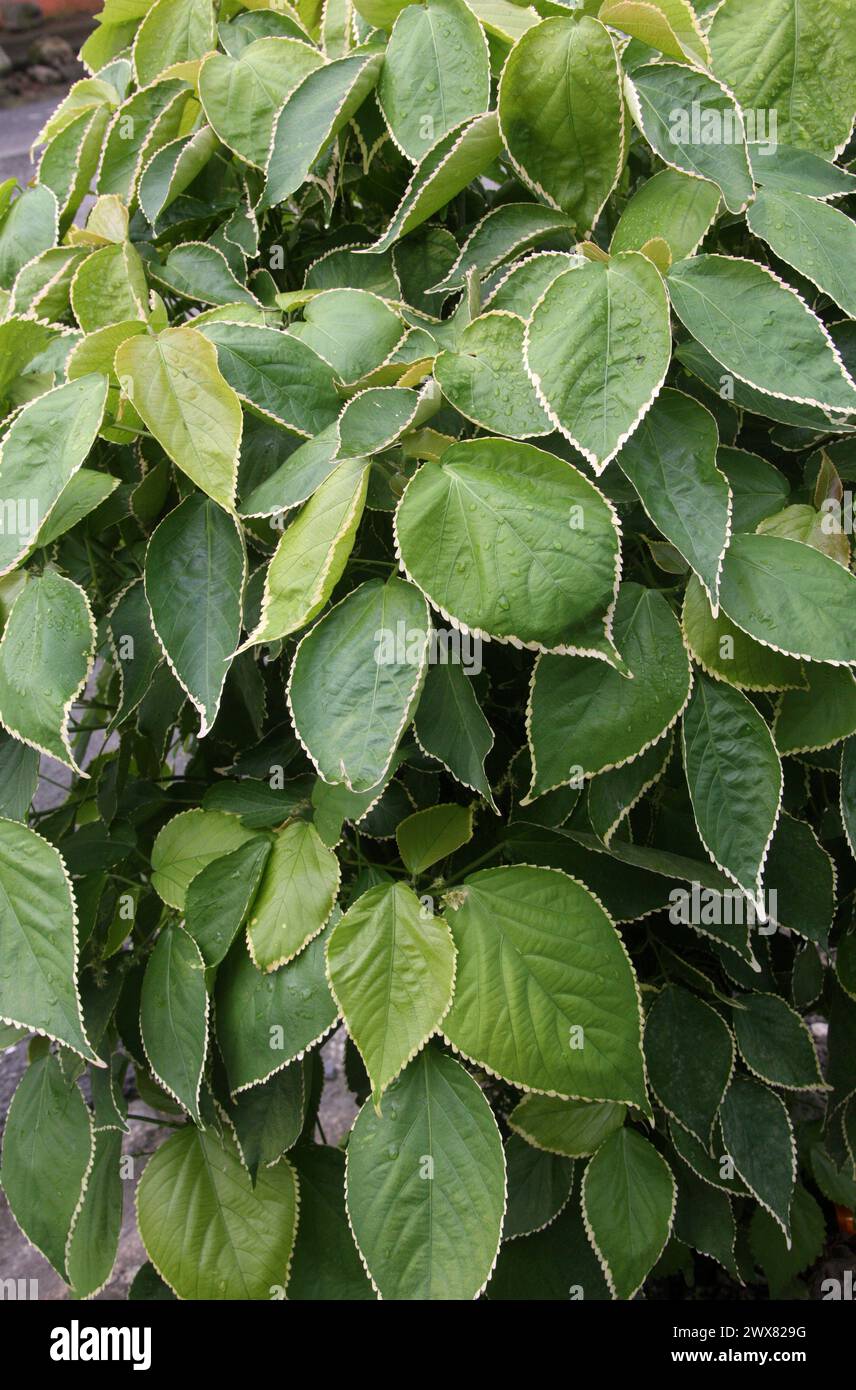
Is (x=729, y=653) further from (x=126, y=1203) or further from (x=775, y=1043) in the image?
(x=126, y=1203)

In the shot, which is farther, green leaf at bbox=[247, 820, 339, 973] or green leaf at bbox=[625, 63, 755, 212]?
green leaf at bbox=[247, 820, 339, 973]

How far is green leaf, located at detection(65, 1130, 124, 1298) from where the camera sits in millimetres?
1181

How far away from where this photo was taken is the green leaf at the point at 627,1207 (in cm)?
108

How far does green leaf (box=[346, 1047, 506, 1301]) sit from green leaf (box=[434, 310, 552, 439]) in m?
0.52

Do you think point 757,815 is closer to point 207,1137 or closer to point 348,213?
point 207,1137

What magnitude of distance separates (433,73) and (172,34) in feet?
1.24

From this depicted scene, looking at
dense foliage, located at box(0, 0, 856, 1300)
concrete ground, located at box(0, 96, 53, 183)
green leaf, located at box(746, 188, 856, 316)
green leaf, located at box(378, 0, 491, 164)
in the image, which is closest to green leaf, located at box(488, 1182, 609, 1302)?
dense foliage, located at box(0, 0, 856, 1300)

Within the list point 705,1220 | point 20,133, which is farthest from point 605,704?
point 20,133

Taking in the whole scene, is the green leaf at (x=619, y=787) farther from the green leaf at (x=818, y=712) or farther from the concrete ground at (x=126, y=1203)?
the concrete ground at (x=126, y=1203)

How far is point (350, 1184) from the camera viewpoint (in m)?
0.95

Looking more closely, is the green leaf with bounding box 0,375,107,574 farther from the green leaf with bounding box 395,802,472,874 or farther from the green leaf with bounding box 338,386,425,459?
the green leaf with bounding box 395,802,472,874

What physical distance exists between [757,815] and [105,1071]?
2.14 feet

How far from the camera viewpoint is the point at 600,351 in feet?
2.56

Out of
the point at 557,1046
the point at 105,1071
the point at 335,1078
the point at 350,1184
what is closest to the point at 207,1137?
the point at 105,1071
